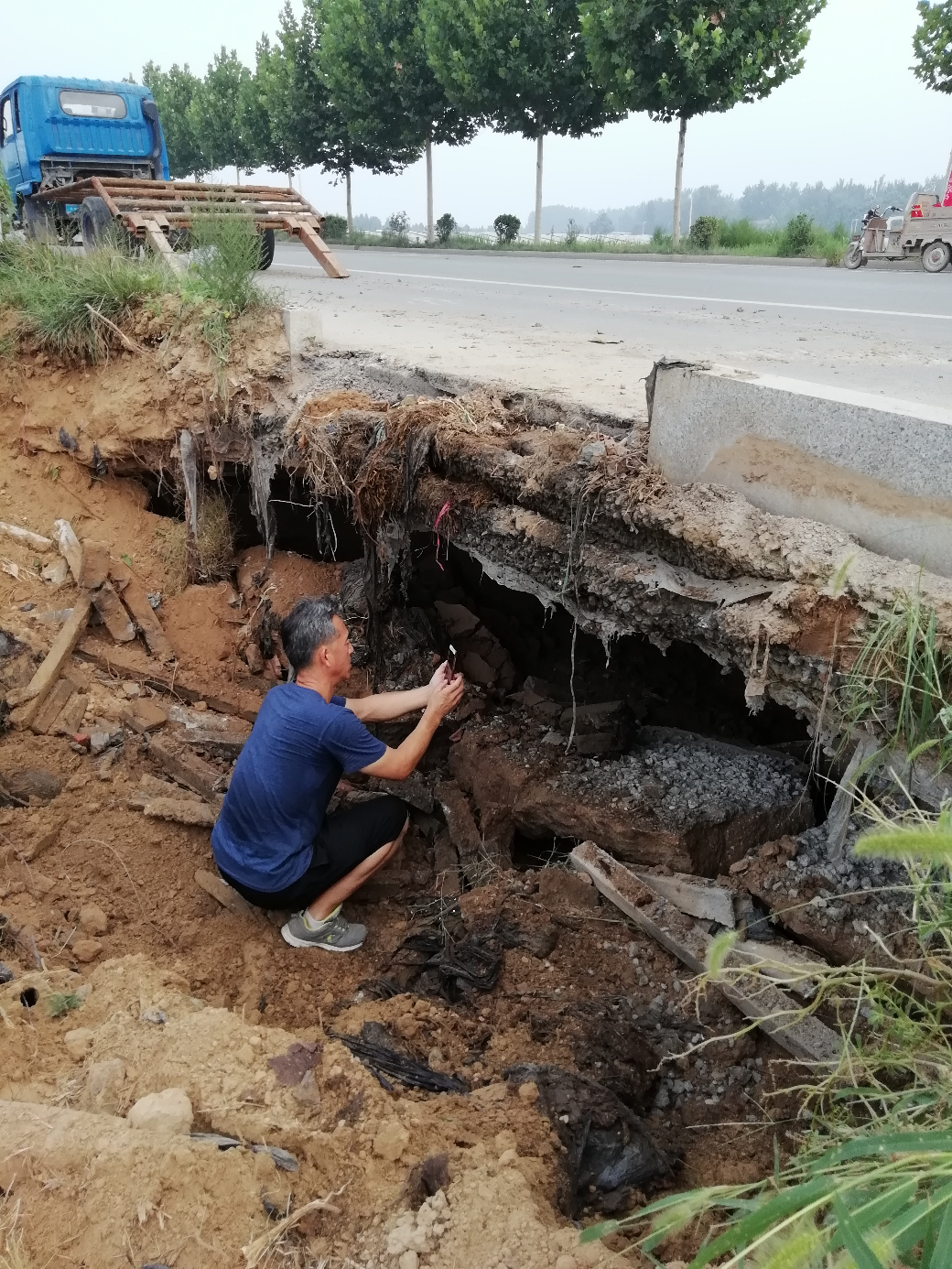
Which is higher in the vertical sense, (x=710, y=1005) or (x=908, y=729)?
(x=908, y=729)

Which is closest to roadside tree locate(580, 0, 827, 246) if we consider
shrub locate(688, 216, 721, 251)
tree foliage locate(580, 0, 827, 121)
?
tree foliage locate(580, 0, 827, 121)

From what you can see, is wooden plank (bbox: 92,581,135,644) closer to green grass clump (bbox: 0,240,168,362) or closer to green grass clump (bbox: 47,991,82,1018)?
green grass clump (bbox: 0,240,168,362)

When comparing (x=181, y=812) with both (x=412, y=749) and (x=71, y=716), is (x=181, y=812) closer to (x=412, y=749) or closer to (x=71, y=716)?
(x=71, y=716)

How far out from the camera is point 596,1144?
2613mm

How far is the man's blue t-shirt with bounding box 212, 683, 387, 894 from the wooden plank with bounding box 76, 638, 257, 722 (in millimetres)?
1691

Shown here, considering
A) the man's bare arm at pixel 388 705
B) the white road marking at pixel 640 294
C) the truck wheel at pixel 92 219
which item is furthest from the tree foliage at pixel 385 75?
the man's bare arm at pixel 388 705

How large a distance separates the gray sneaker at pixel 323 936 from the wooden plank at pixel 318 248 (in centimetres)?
655

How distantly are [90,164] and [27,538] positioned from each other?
921 centimetres

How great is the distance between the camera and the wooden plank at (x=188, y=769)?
15.7 feet

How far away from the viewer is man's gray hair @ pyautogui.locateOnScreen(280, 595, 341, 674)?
3.73 meters

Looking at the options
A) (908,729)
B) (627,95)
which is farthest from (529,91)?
(908,729)

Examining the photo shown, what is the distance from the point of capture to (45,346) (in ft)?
20.6

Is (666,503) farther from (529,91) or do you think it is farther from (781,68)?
(529,91)

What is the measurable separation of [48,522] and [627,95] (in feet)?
69.4
